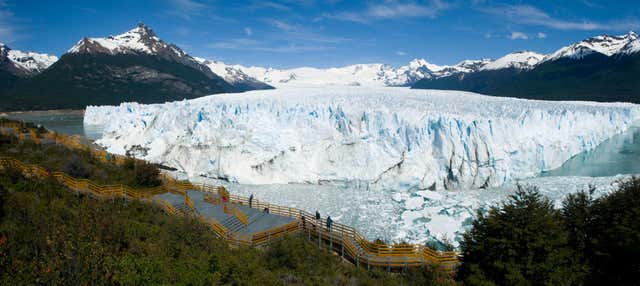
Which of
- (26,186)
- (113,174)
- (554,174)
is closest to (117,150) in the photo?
(113,174)

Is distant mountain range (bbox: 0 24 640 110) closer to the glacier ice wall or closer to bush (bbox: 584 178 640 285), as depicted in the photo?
the glacier ice wall

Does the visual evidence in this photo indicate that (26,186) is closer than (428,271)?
No

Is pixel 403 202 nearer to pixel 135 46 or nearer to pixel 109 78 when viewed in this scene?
pixel 109 78

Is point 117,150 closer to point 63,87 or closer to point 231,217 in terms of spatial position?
point 231,217

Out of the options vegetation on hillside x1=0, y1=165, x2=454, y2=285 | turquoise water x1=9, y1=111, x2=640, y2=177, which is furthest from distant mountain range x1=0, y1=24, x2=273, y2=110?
turquoise water x1=9, y1=111, x2=640, y2=177

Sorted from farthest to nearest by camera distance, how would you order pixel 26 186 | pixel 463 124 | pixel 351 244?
pixel 463 124, pixel 26 186, pixel 351 244

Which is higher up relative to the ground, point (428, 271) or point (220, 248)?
point (220, 248)

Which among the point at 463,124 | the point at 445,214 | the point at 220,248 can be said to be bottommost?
the point at 445,214
